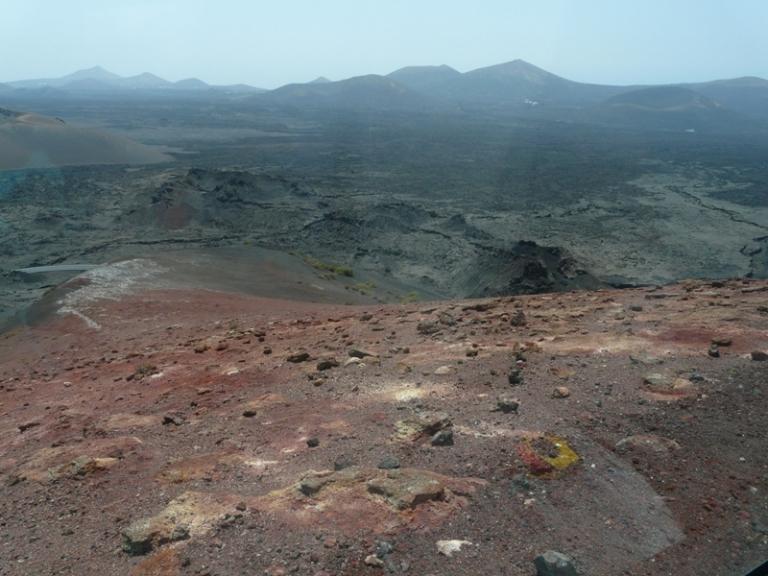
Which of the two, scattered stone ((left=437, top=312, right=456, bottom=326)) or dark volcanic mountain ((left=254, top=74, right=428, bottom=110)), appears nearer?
scattered stone ((left=437, top=312, right=456, bottom=326))

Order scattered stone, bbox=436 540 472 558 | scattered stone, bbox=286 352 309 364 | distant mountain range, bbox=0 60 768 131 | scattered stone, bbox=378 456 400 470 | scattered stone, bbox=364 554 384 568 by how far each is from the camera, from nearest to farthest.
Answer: scattered stone, bbox=364 554 384 568 < scattered stone, bbox=436 540 472 558 < scattered stone, bbox=378 456 400 470 < scattered stone, bbox=286 352 309 364 < distant mountain range, bbox=0 60 768 131

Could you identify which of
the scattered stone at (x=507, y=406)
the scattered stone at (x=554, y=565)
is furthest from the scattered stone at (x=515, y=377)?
the scattered stone at (x=554, y=565)

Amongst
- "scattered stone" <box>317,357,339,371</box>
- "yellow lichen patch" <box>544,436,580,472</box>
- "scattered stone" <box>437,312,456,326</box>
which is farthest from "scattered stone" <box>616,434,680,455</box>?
"scattered stone" <box>437,312,456,326</box>

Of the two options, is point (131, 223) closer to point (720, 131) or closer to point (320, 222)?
point (320, 222)

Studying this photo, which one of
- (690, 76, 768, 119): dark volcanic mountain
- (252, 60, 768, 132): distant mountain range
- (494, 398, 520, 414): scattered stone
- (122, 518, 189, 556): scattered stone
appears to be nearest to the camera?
(122, 518, 189, 556): scattered stone

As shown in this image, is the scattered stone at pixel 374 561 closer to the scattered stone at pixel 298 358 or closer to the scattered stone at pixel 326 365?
the scattered stone at pixel 326 365

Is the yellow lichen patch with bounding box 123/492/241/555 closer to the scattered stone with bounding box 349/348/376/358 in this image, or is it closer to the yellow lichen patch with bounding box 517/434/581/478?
the yellow lichen patch with bounding box 517/434/581/478

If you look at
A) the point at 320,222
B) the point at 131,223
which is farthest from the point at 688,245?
the point at 131,223
